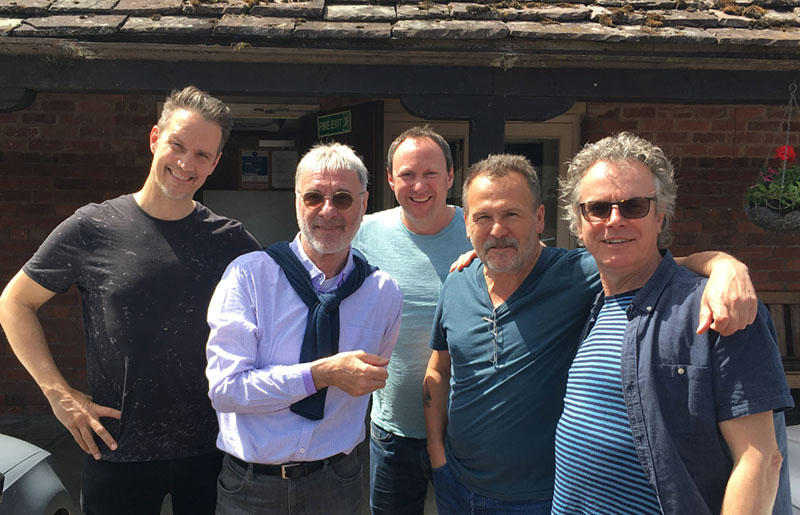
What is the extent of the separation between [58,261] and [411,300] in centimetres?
133

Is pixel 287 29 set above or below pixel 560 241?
above

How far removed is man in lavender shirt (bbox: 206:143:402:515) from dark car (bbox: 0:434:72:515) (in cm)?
83

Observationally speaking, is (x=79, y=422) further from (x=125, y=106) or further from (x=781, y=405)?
(x=125, y=106)

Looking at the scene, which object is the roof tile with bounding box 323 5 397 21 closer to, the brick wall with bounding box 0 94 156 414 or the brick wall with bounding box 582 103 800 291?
the brick wall with bounding box 0 94 156 414

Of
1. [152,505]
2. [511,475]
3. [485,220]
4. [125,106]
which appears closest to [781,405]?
[511,475]

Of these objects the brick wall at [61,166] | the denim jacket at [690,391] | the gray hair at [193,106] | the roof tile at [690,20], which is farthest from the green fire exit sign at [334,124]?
the denim jacket at [690,391]

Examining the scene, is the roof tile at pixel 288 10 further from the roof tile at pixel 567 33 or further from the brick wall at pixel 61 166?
the brick wall at pixel 61 166

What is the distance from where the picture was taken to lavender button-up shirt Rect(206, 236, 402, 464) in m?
1.73

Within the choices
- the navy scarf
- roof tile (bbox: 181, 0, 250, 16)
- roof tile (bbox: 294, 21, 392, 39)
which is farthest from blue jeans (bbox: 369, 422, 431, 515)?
→ roof tile (bbox: 181, 0, 250, 16)

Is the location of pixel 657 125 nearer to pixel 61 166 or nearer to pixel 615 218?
pixel 615 218

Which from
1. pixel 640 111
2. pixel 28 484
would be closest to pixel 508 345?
pixel 28 484

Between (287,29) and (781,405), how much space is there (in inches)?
117

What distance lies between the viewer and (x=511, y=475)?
192 centimetres

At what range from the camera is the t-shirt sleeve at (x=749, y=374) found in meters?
1.35
